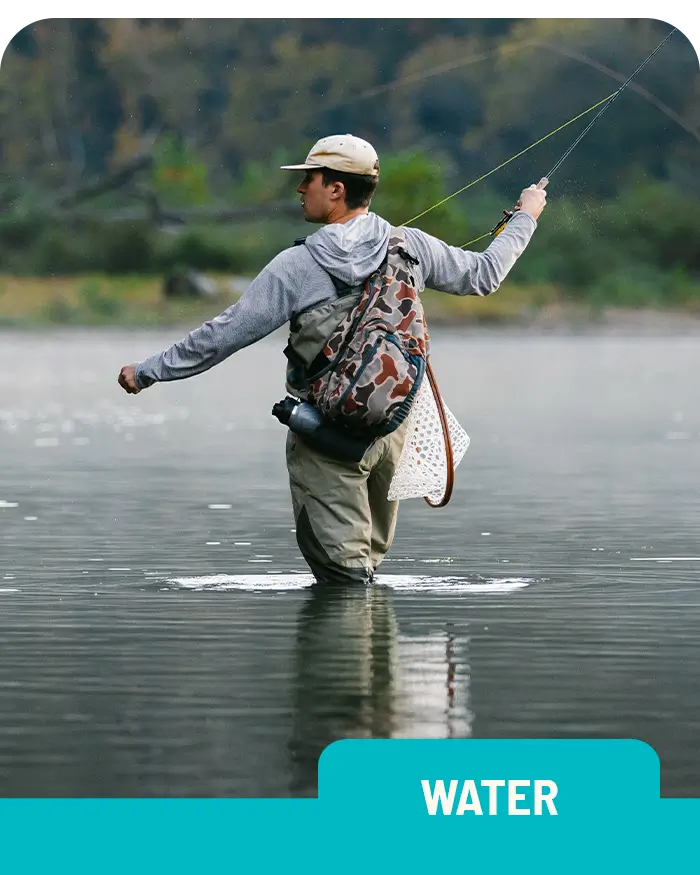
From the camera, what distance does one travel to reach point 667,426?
1902cm

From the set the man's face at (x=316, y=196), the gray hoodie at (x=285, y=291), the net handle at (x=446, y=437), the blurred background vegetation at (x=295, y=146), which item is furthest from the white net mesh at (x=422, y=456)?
the blurred background vegetation at (x=295, y=146)

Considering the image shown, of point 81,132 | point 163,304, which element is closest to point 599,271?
point 163,304

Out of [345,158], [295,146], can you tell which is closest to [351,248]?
[345,158]

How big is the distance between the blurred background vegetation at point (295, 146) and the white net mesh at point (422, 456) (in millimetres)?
51599

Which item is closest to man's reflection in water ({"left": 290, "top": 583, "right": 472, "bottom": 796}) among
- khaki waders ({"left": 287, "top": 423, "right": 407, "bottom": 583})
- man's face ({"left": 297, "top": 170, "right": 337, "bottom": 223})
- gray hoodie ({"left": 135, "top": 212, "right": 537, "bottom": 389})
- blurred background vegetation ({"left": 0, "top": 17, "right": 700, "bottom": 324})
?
khaki waders ({"left": 287, "top": 423, "right": 407, "bottom": 583})

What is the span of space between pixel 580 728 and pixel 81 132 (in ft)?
268

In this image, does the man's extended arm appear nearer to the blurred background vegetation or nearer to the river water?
the river water

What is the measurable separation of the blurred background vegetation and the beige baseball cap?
51.8 meters

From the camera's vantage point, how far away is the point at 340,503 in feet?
27.5

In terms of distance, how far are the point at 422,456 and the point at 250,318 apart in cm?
81

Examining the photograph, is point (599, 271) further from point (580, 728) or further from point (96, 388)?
point (580, 728)

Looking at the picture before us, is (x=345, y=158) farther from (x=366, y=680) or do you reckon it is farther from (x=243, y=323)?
(x=366, y=680)

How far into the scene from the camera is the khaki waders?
8.36 m

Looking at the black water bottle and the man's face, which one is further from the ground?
the man's face
